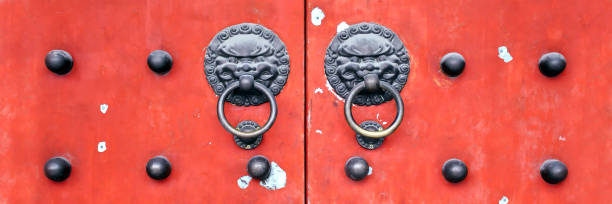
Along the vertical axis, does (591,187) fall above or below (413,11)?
below

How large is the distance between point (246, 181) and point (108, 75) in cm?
25

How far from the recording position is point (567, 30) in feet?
1.96

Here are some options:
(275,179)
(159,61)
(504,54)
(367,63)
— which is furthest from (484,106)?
(159,61)

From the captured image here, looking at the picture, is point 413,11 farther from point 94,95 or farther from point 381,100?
point 94,95

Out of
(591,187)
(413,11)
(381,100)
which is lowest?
(591,187)

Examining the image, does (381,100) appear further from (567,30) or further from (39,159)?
(39,159)

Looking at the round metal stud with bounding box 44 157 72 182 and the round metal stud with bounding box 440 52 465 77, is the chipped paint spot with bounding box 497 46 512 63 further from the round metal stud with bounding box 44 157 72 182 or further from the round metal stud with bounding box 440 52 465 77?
the round metal stud with bounding box 44 157 72 182

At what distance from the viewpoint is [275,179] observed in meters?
0.63

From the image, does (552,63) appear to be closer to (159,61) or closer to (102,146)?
(159,61)

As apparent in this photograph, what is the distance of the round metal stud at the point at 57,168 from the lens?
2.02ft

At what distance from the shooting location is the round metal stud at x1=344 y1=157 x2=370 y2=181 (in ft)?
1.94

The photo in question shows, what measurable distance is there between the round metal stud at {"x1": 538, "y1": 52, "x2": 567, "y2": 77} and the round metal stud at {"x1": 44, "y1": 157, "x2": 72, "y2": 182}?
2.24ft

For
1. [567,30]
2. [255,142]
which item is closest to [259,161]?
[255,142]

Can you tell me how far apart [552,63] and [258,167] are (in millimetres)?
419
